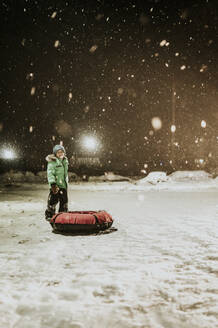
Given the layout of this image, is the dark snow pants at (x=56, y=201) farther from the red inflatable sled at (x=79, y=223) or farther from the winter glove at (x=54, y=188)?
the red inflatable sled at (x=79, y=223)

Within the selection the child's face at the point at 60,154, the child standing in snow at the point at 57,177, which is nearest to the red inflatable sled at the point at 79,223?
the child standing in snow at the point at 57,177

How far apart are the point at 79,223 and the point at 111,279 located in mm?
2609

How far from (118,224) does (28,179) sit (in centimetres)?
2752

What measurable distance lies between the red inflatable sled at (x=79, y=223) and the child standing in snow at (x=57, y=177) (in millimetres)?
1169

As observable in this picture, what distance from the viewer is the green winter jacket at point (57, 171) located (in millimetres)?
7250

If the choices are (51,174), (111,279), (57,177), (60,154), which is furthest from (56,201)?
(111,279)

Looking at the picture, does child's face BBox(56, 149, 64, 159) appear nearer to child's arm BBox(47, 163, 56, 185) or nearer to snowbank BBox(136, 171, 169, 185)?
child's arm BBox(47, 163, 56, 185)

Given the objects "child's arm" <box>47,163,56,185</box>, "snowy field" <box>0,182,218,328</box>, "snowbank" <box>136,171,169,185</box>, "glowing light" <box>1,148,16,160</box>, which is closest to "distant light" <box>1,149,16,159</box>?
"glowing light" <box>1,148,16,160</box>

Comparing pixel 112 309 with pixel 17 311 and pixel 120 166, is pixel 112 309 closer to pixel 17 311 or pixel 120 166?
pixel 17 311

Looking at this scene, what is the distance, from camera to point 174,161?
41250 mm

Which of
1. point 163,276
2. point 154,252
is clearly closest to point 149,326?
point 163,276

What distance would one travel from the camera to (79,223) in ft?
20.3

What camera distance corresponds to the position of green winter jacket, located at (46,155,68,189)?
7.25 meters

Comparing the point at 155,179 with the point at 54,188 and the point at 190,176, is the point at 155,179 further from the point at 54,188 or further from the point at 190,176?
the point at 54,188
